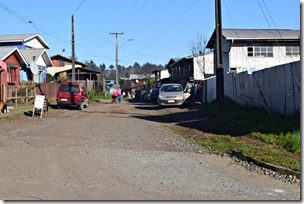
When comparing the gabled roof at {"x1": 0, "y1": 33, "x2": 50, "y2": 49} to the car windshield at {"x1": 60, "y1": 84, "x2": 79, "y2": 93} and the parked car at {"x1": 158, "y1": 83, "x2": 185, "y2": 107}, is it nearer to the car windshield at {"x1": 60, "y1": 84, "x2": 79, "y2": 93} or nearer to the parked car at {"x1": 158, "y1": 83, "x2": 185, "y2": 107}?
the car windshield at {"x1": 60, "y1": 84, "x2": 79, "y2": 93}

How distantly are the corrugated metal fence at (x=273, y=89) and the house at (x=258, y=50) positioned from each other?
64.0 feet

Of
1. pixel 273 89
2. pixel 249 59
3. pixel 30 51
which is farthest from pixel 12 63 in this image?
pixel 273 89

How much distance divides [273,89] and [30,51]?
3243 centimetres

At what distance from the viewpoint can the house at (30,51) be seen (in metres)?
40.2

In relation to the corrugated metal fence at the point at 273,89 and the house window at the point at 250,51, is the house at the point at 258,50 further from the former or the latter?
the corrugated metal fence at the point at 273,89

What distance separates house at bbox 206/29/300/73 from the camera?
40406 mm

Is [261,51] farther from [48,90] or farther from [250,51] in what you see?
[48,90]

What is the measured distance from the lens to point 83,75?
6353cm

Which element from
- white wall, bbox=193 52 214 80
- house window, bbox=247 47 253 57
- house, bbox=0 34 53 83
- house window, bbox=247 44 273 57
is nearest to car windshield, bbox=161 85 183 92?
house, bbox=0 34 53 83

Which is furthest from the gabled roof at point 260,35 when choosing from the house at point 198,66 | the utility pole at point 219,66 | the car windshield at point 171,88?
the utility pole at point 219,66

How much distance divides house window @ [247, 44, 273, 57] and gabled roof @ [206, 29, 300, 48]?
0.90 meters

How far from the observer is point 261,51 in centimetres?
4100

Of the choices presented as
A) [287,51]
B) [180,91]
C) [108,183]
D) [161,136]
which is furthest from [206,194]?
[287,51]

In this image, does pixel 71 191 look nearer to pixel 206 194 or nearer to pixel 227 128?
pixel 206 194
